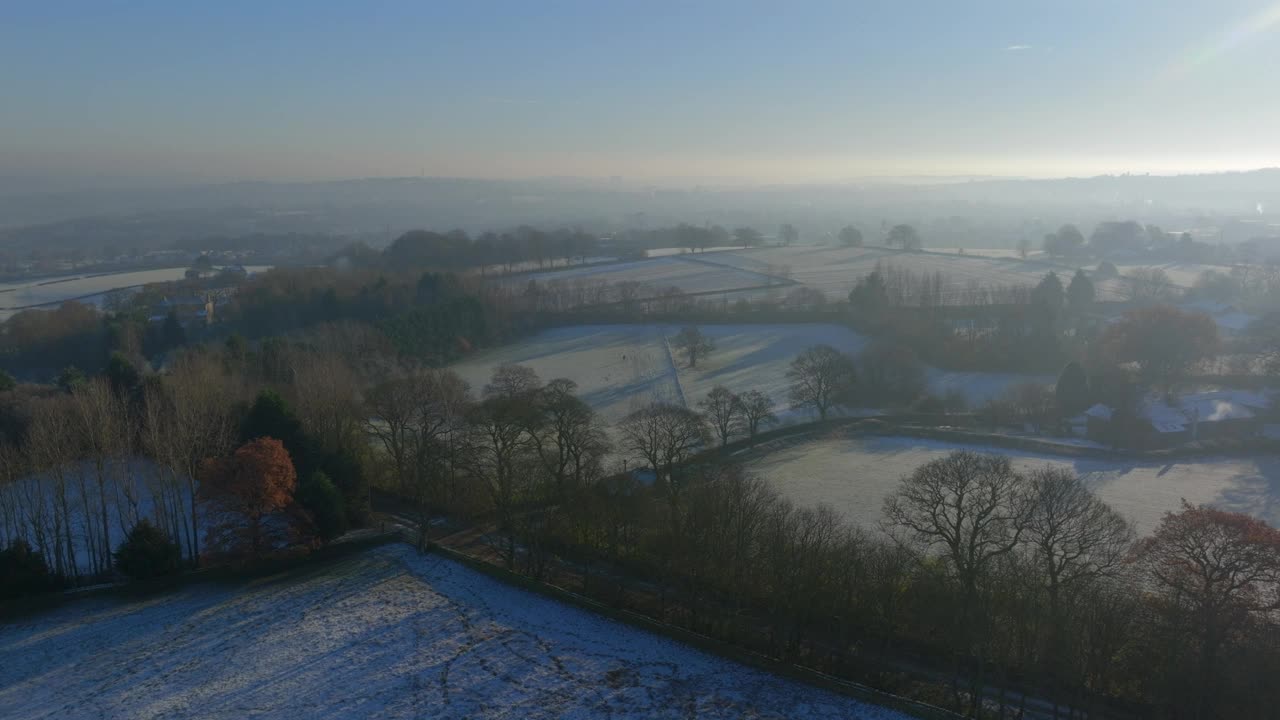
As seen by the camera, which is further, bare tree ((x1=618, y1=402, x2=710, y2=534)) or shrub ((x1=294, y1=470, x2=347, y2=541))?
bare tree ((x1=618, y1=402, x2=710, y2=534))

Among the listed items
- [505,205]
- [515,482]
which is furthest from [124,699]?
[505,205]

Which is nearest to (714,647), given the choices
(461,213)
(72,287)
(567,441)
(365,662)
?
(365,662)

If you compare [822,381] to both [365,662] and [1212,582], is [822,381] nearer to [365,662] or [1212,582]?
[1212,582]

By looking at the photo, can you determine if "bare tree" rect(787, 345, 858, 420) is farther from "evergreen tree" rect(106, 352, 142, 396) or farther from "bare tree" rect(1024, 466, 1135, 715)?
"evergreen tree" rect(106, 352, 142, 396)

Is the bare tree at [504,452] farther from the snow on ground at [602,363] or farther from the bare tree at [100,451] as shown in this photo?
the bare tree at [100,451]

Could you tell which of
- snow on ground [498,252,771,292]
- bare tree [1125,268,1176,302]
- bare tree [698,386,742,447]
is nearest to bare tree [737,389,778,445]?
bare tree [698,386,742,447]

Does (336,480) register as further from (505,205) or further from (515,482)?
(505,205)

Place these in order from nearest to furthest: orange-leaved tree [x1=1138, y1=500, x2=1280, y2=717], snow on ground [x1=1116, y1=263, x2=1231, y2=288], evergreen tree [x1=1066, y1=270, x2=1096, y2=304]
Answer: orange-leaved tree [x1=1138, y1=500, x2=1280, y2=717], evergreen tree [x1=1066, y1=270, x2=1096, y2=304], snow on ground [x1=1116, y1=263, x2=1231, y2=288]

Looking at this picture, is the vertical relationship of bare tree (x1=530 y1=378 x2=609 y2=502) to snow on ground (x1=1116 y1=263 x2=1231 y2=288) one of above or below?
below
